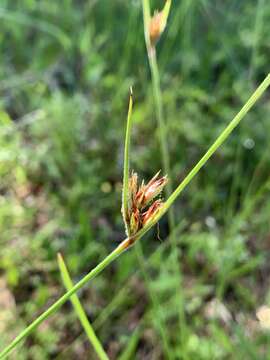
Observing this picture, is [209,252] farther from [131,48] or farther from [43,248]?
[131,48]

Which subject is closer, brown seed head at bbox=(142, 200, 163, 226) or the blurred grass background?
brown seed head at bbox=(142, 200, 163, 226)

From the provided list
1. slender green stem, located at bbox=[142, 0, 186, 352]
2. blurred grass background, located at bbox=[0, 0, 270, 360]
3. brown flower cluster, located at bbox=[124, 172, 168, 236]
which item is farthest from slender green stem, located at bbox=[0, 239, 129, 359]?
blurred grass background, located at bbox=[0, 0, 270, 360]

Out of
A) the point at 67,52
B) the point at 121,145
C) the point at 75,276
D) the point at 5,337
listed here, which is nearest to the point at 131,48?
the point at 67,52

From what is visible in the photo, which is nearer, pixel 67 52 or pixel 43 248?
pixel 43 248

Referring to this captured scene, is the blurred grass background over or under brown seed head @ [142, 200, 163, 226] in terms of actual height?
under

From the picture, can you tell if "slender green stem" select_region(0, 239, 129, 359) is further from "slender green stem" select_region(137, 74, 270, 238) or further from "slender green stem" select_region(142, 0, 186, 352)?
"slender green stem" select_region(142, 0, 186, 352)

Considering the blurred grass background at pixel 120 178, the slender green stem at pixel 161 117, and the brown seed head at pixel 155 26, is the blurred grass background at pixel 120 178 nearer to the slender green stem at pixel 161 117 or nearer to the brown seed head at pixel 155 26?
the slender green stem at pixel 161 117

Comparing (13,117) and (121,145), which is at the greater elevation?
(13,117)

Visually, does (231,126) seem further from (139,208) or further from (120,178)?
(120,178)
